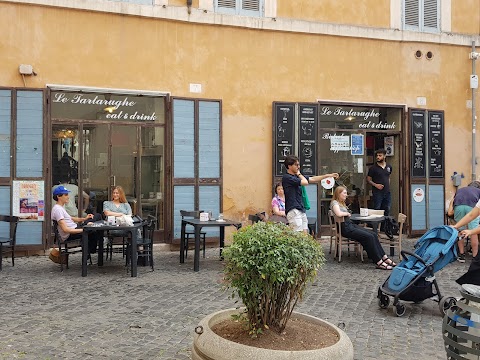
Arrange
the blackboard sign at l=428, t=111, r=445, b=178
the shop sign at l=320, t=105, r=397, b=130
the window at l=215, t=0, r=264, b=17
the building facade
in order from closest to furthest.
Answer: the building facade
the window at l=215, t=0, r=264, b=17
the shop sign at l=320, t=105, r=397, b=130
the blackboard sign at l=428, t=111, r=445, b=178

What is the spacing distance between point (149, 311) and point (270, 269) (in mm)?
2753

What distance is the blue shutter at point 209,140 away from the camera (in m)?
10.6

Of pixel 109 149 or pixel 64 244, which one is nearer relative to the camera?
pixel 64 244

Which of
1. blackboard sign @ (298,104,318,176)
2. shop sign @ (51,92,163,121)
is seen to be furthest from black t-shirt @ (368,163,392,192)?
shop sign @ (51,92,163,121)

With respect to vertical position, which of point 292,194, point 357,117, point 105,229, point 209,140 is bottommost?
point 105,229

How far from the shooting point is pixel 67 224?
8.35m

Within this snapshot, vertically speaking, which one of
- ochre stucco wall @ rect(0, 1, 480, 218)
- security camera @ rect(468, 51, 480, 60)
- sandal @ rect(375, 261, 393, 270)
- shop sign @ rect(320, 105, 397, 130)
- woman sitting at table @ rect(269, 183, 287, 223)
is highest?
security camera @ rect(468, 51, 480, 60)

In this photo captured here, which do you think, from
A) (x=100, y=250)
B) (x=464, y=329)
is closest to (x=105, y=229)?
(x=100, y=250)

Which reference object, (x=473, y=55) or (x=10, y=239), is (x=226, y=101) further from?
(x=473, y=55)

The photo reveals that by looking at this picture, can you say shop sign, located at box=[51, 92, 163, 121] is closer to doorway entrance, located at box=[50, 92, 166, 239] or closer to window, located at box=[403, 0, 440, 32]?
doorway entrance, located at box=[50, 92, 166, 239]

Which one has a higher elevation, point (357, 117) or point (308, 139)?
point (357, 117)

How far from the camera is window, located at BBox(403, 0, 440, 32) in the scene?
12.3 meters

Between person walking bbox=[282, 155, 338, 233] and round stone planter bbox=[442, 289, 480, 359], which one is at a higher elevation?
person walking bbox=[282, 155, 338, 233]

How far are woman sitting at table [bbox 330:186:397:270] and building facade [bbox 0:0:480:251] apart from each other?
2.26 metres
